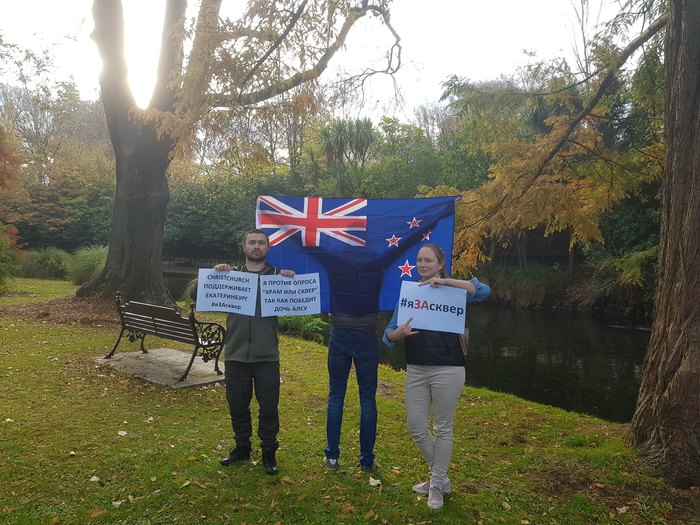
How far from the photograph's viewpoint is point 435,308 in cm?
375

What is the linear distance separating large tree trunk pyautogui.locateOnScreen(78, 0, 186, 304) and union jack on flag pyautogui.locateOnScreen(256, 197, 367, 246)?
26.4 ft

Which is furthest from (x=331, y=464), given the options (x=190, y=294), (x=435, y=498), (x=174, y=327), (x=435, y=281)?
(x=190, y=294)

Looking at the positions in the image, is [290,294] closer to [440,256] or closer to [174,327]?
[440,256]

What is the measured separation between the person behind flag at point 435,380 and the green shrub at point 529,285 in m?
20.6

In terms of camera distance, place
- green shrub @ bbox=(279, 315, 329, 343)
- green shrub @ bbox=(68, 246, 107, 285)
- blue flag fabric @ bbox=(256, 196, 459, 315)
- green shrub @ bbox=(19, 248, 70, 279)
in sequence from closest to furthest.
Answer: blue flag fabric @ bbox=(256, 196, 459, 315)
green shrub @ bbox=(279, 315, 329, 343)
green shrub @ bbox=(68, 246, 107, 285)
green shrub @ bbox=(19, 248, 70, 279)

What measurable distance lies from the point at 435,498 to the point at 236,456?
1609 mm

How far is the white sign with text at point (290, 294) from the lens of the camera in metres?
4.19

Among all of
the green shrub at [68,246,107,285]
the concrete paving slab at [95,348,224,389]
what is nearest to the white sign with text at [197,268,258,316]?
the concrete paving slab at [95,348,224,389]

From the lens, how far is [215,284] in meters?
4.25

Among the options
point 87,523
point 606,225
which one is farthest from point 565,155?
point 606,225

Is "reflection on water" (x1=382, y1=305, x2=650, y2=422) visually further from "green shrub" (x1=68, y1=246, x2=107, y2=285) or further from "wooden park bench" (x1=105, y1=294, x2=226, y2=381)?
"green shrub" (x1=68, y1=246, x2=107, y2=285)

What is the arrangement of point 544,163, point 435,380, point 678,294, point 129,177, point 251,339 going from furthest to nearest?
point 129,177, point 544,163, point 678,294, point 251,339, point 435,380

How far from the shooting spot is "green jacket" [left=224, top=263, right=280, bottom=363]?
4.12 metres

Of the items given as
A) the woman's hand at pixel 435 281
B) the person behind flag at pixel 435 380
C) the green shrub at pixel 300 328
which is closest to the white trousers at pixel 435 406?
the person behind flag at pixel 435 380
